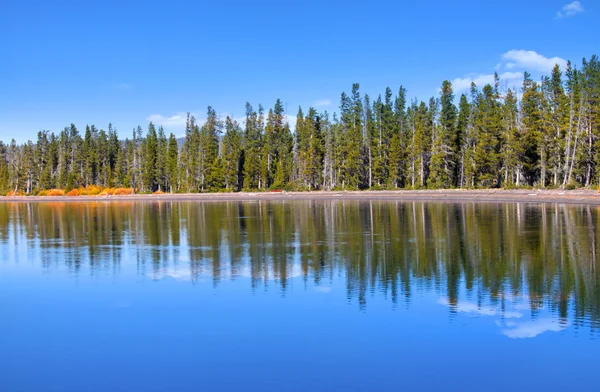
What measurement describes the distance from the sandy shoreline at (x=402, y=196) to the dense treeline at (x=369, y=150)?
18.5ft

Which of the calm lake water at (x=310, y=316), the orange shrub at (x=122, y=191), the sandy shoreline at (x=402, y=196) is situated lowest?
the calm lake water at (x=310, y=316)

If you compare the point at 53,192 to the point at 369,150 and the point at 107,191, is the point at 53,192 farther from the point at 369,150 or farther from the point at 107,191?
the point at 369,150

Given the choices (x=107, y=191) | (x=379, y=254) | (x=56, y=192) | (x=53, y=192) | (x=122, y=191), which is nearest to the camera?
(x=379, y=254)

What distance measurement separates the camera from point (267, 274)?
2211 centimetres

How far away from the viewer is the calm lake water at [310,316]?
37.9ft

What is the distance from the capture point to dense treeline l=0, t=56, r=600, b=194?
72438 mm

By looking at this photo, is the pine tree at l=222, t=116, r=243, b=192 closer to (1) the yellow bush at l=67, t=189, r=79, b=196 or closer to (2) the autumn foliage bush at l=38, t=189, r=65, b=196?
(1) the yellow bush at l=67, t=189, r=79, b=196

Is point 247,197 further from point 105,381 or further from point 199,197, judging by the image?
point 105,381

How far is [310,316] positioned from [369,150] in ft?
278

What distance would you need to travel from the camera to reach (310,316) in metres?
15.8

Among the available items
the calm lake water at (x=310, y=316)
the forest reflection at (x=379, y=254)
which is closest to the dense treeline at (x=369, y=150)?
the forest reflection at (x=379, y=254)

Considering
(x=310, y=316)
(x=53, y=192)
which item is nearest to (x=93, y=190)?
(x=53, y=192)

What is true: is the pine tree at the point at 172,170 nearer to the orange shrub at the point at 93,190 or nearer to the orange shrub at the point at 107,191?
the orange shrub at the point at 107,191

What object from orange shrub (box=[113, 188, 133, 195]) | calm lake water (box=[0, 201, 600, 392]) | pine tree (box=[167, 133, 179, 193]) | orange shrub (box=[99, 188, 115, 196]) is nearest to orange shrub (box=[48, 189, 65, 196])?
orange shrub (box=[99, 188, 115, 196])
